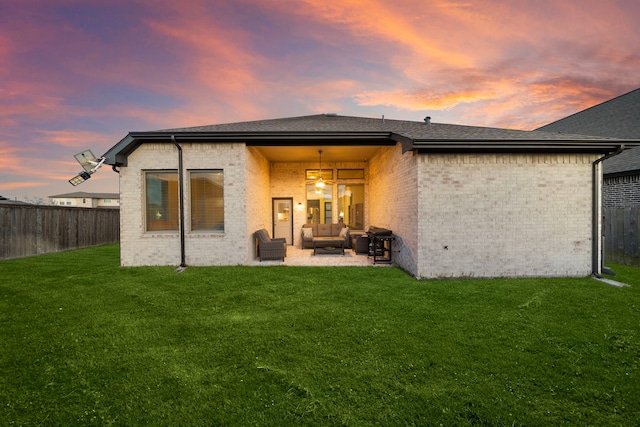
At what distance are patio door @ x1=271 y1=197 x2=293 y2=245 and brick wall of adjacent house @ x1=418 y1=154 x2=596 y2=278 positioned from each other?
737 cm

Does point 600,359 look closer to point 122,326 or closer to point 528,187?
point 528,187

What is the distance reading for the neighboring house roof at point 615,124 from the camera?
944 centimetres

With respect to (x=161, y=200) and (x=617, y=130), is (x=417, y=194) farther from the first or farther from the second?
(x=617, y=130)

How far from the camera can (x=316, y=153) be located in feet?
35.2

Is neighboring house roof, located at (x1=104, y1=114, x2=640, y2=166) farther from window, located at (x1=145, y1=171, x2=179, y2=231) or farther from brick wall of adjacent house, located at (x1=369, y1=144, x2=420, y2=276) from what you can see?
window, located at (x1=145, y1=171, x2=179, y2=231)

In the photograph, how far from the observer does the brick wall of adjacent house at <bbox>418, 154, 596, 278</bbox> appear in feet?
21.9

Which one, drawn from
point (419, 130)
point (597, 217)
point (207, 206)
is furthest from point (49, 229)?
point (597, 217)

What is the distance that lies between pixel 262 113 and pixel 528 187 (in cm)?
1313

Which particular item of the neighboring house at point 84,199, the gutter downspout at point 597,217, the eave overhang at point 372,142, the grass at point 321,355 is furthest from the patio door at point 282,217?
the neighboring house at point 84,199

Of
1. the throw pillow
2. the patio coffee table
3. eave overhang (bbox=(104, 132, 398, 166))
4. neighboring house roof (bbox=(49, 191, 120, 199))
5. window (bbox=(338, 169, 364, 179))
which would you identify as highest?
Answer: neighboring house roof (bbox=(49, 191, 120, 199))

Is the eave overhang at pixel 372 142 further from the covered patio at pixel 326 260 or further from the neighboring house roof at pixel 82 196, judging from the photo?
the neighboring house roof at pixel 82 196

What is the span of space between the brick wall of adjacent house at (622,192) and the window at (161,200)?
48.4 feet

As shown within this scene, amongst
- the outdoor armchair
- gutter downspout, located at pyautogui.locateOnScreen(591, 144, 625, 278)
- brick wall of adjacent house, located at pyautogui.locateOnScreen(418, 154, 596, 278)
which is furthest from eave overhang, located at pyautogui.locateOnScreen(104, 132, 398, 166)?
gutter downspout, located at pyautogui.locateOnScreen(591, 144, 625, 278)

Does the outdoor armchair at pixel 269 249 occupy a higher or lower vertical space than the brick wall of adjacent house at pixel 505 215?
lower
